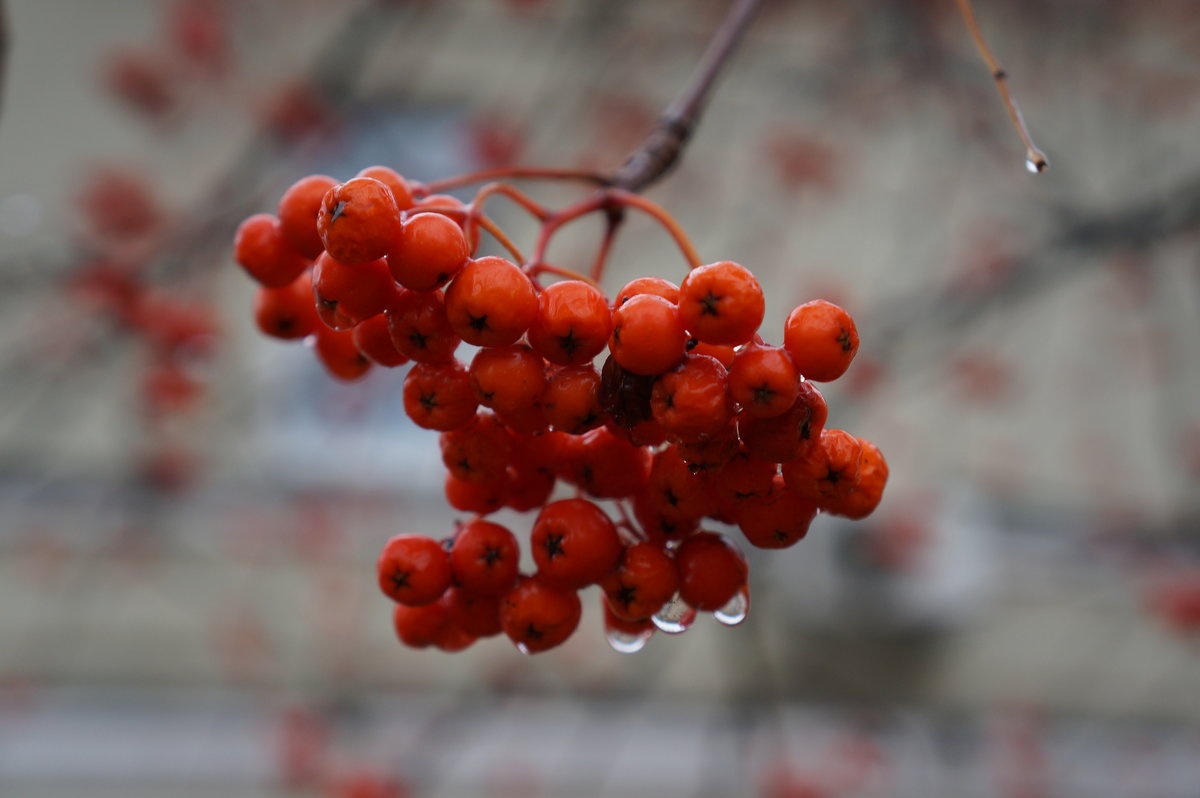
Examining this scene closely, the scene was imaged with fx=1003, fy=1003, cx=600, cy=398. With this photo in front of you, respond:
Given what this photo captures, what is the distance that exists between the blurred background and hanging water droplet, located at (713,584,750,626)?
14.6 ft

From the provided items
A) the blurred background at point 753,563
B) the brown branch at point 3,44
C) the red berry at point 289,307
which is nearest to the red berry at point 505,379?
the red berry at point 289,307

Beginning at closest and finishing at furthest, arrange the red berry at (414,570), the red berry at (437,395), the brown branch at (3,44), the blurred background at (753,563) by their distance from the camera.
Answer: the red berry at (437,395) → the red berry at (414,570) → the brown branch at (3,44) → the blurred background at (753,563)

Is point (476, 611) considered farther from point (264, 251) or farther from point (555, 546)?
point (264, 251)

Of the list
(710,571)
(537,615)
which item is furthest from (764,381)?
(537,615)

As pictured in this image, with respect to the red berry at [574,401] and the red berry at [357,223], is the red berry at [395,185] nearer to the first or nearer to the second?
the red berry at [357,223]

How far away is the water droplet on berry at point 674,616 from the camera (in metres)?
1.12

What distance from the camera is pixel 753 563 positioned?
530 centimetres

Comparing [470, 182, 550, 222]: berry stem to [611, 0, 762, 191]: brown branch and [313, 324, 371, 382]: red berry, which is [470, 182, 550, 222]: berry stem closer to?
[611, 0, 762, 191]: brown branch

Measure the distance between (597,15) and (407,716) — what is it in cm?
494

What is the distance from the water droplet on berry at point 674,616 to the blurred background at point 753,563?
14.6 feet

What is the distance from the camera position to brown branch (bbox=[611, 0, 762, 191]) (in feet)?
3.73

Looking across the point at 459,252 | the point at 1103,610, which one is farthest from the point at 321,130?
the point at 1103,610

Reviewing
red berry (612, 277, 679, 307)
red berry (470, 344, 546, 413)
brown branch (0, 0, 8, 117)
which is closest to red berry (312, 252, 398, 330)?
red berry (470, 344, 546, 413)

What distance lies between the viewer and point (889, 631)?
6.64 m
